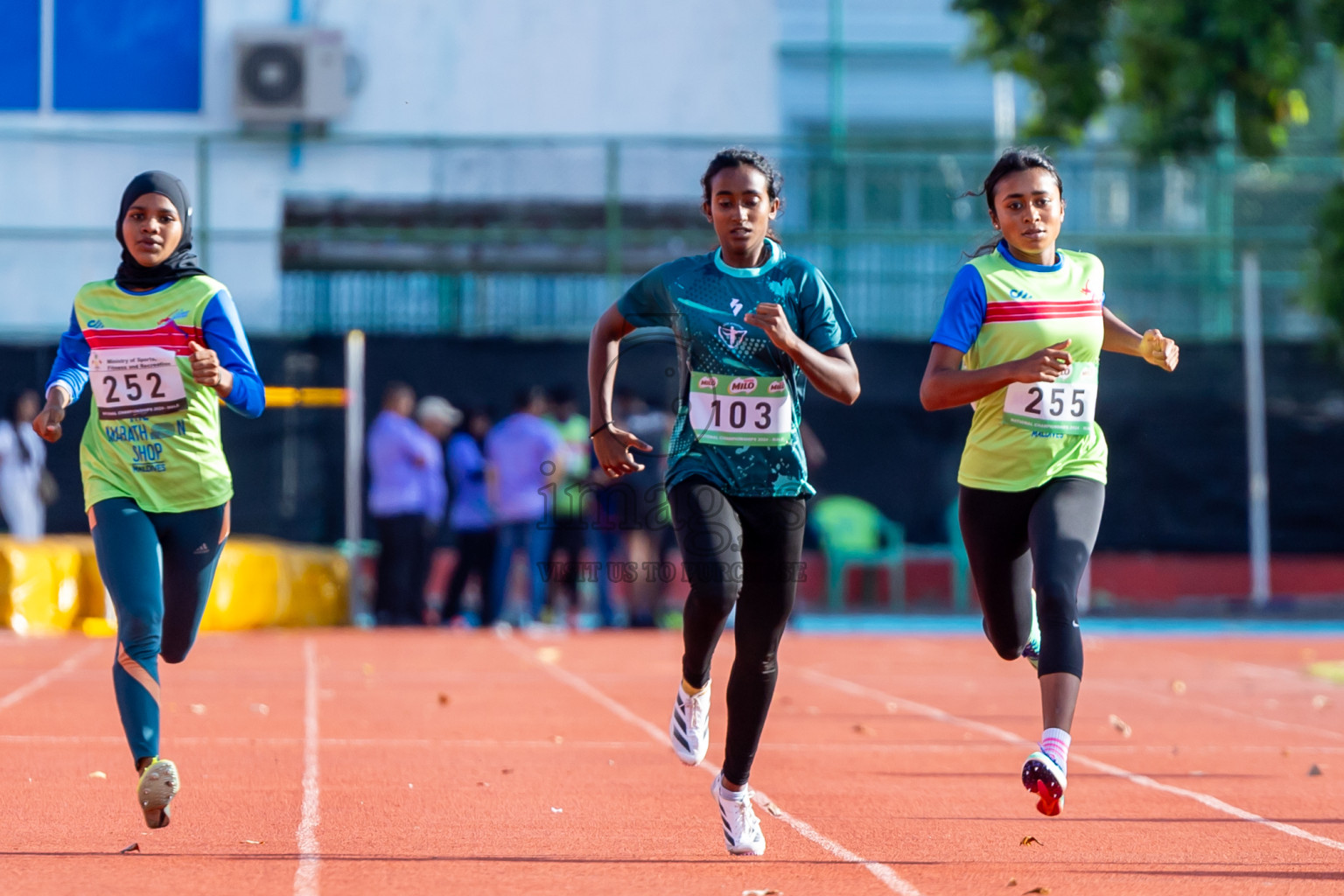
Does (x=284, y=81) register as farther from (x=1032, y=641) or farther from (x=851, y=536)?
(x=1032, y=641)

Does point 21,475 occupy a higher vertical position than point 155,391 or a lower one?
lower

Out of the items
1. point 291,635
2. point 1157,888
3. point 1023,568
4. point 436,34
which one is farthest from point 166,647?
point 436,34

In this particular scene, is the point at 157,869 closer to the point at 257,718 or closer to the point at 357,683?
the point at 257,718

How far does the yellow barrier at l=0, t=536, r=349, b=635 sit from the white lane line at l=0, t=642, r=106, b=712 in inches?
52.2

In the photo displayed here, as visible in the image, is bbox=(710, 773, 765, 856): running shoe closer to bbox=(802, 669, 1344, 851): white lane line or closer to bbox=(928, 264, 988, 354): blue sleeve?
bbox=(928, 264, 988, 354): blue sleeve

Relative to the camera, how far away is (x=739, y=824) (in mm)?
5594

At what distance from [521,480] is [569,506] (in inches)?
24.3

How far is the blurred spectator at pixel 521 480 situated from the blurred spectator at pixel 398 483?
1.99 feet

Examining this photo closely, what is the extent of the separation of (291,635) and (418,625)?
1433mm

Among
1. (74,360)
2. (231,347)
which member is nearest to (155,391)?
(231,347)

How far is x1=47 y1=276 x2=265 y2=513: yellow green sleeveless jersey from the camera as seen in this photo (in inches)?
239

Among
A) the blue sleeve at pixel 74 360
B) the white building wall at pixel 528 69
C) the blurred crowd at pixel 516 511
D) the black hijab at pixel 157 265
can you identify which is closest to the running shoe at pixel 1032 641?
the black hijab at pixel 157 265

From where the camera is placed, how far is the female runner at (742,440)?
5.63 metres

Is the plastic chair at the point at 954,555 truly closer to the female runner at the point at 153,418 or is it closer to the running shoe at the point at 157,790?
the female runner at the point at 153,418
